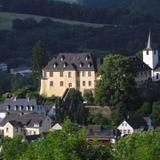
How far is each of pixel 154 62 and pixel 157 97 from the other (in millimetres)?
7168

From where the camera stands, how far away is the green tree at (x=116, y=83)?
8056 centimetres

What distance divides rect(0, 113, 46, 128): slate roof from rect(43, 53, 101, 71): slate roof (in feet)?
20.2

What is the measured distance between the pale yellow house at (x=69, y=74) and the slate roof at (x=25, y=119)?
16.2ft

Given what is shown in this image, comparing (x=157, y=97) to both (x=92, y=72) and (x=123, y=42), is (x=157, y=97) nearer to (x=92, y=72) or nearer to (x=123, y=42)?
(x=92, y=72)

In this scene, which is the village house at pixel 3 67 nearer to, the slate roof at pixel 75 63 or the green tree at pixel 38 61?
the green tree at pixel 38 61

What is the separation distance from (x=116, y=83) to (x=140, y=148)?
28778 mm

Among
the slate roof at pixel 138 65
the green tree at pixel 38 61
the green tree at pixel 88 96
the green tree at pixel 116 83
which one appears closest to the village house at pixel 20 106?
the green tree at pixel 88 96

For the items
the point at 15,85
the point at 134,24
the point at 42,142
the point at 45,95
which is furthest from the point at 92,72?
the point at 134,24

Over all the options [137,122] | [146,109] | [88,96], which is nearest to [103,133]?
[137,122]

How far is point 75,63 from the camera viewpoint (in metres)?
88.1

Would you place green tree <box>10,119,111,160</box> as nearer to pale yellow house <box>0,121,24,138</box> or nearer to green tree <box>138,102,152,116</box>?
green tree <box>138,102,152,116</box>

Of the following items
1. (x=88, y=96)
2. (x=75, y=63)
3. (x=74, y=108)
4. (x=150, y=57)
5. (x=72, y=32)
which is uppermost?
(x=72, y=32)

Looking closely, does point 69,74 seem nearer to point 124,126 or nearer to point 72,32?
point 124,126

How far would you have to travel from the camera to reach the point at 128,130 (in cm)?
7819
